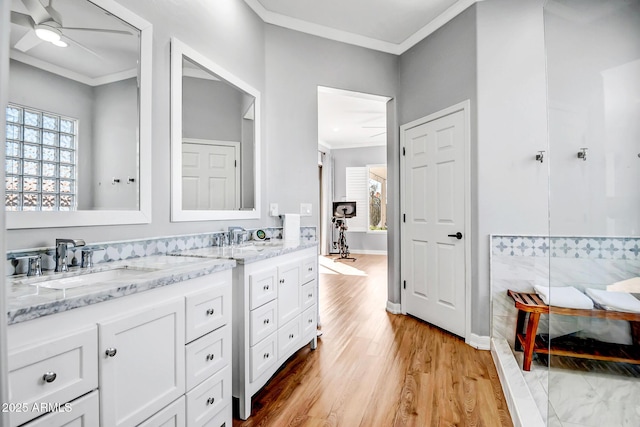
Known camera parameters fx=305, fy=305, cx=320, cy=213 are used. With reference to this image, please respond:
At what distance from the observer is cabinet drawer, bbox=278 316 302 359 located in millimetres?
1969

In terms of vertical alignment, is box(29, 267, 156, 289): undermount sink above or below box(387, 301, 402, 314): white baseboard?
above

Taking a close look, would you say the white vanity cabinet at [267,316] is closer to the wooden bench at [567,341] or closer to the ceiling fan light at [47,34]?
the ceiling fan light at [47,34]

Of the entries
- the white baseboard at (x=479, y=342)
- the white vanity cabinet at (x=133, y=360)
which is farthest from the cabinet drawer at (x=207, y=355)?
the white baseboard at (x=479, y=342)

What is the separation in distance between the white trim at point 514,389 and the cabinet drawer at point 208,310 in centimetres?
158

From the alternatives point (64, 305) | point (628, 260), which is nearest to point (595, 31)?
point (628, 260)

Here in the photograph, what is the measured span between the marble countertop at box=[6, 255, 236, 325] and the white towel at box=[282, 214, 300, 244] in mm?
1023


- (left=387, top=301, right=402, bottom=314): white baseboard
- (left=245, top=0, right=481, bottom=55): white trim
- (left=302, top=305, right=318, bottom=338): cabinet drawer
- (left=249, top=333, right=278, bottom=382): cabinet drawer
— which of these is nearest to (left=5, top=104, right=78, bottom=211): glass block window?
(left=249, top=333, right=278, bottom=382): cabinet drawer

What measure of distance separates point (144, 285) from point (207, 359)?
1.71 feet

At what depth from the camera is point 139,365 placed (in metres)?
1.01

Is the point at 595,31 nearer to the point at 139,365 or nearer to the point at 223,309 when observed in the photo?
the point at 223,309

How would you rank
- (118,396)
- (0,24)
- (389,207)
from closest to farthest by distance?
(0,24), (118,396), (389,207)

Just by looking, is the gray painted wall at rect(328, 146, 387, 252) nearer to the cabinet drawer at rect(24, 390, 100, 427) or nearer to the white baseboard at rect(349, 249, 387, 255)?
the white baseboard at rect(349, 249, 387, 255)

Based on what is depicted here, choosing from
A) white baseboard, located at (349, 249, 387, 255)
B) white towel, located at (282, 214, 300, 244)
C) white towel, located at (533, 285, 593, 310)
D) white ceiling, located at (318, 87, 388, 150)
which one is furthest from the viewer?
white baseboard, located at (349, 249, 387, 255)

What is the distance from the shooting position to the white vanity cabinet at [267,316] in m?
1.64
